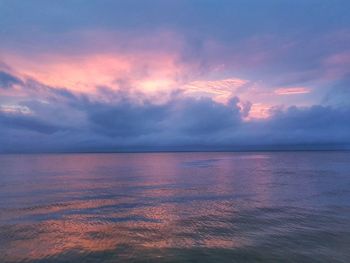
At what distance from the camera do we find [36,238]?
18859 millimetres

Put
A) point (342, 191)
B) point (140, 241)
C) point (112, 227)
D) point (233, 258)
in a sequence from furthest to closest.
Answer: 1. point (342, 191)
2. point (112, 227)
3. point (140, 241)
4. point (233, 258)

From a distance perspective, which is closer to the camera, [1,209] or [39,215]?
[39,215]

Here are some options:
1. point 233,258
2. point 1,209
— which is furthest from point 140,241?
point 1,209

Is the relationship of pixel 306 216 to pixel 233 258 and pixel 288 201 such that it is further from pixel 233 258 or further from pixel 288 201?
pixel 233 258

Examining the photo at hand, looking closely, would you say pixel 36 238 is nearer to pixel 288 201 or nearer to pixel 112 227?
pixel 112 227

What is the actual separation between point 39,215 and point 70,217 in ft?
11.1

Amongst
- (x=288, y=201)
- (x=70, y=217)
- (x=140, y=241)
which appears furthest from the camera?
(x=288, y=201)

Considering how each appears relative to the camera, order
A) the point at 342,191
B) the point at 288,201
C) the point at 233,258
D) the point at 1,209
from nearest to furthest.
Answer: the point at 233,258 → the point at 1,209 → the point at 288,201 → the point at 342,191

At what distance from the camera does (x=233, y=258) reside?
15297mm

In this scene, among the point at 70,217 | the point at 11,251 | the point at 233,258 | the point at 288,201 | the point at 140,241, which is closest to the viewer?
the point at 233,258

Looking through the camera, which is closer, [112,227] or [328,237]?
[328,237]

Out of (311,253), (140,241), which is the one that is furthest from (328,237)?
(140,241)

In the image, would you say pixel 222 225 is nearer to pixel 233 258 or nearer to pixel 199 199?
pixel 233 258

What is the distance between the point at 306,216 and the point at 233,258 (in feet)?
42.9
